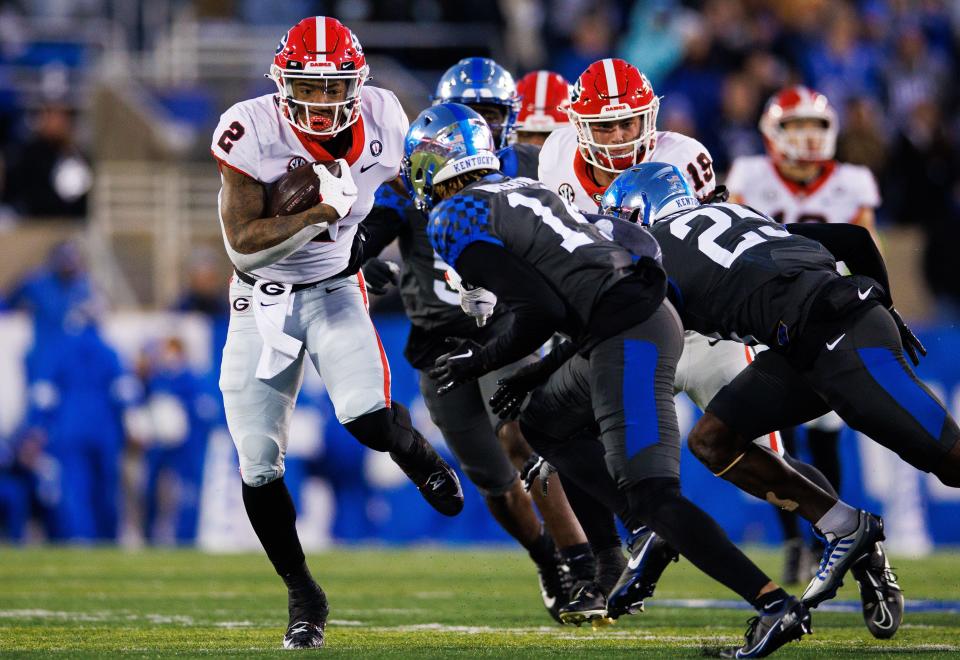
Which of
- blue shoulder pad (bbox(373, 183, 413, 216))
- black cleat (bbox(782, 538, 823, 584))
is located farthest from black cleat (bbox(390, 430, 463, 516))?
black cleat (bbox(782, 538, 823, 584))

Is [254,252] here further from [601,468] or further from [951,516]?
[951,516]

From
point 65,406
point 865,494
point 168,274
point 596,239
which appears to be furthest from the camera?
point 168,274

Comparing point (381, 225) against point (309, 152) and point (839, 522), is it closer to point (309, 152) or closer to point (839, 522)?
point (309, 152)

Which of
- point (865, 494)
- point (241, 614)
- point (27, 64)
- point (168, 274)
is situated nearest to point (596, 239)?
point (241, 614)

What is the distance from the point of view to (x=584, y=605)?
558 cm

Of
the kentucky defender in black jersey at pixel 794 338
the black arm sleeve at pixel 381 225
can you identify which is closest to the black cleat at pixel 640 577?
the kentucky defender in black jersey at pixel 794 338

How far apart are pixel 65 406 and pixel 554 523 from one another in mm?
5794

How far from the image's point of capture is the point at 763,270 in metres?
4.68

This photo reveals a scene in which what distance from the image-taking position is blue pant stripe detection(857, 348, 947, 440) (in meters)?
4.55

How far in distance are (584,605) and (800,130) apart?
3.09m

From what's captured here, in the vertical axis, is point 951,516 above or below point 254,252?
below

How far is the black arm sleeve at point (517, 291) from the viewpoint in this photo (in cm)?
438

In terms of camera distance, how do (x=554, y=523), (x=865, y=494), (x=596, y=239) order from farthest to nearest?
(x=865, y=494) < (x=554, y=523) < (x=596, y=239)

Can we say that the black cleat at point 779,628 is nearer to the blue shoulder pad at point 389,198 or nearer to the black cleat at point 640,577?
the black cleat at point 640,577
